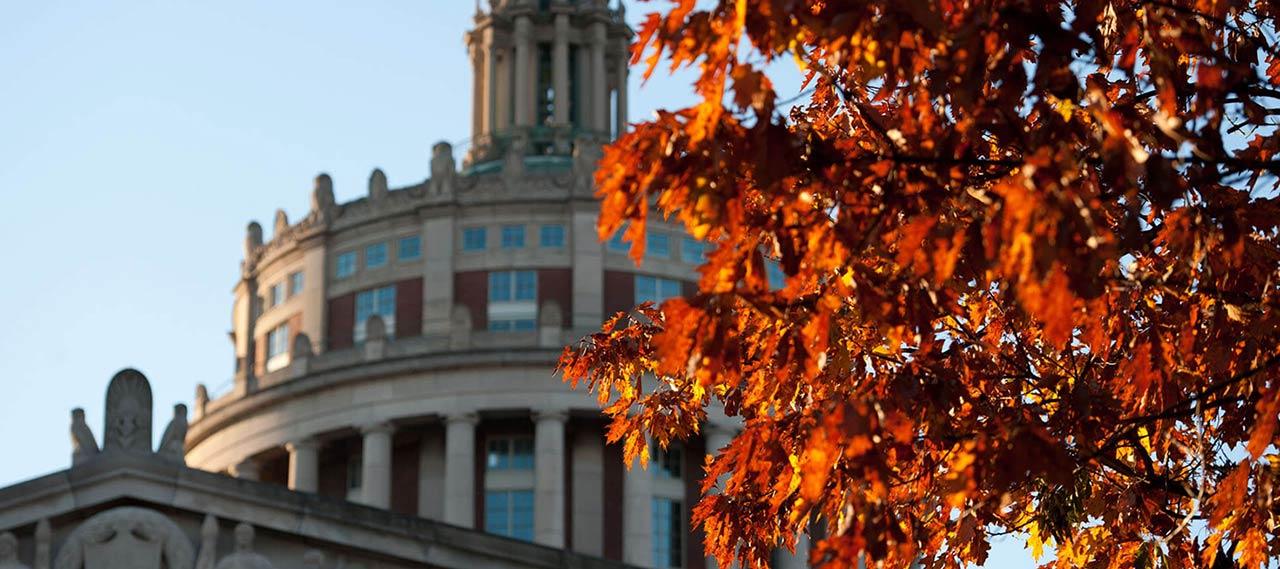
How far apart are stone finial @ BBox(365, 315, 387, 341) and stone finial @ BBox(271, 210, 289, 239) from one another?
31.8 feet

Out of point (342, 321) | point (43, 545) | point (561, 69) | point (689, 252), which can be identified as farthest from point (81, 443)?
point (561, 69)

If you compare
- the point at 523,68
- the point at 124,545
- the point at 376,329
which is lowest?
the point at 124,545

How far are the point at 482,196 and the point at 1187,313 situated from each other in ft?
243

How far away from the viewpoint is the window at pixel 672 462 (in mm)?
84625

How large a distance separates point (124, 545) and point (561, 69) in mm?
64823

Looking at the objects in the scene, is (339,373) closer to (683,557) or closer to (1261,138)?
(683,557)

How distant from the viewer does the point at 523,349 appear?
84.2 meters

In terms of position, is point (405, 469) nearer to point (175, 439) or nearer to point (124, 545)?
point (175, 439)

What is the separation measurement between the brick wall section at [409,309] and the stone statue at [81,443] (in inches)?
1903

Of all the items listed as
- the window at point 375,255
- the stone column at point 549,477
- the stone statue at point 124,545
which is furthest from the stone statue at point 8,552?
the window at point 375,255

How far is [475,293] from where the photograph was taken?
87.2 metres

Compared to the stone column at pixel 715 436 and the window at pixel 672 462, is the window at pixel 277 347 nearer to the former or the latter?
the window at pixel 672 462

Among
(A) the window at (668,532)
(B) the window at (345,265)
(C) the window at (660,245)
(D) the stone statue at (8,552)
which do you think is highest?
(B) the window at (345,265)

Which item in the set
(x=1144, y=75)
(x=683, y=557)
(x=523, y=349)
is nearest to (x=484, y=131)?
(x=523, y=349)
